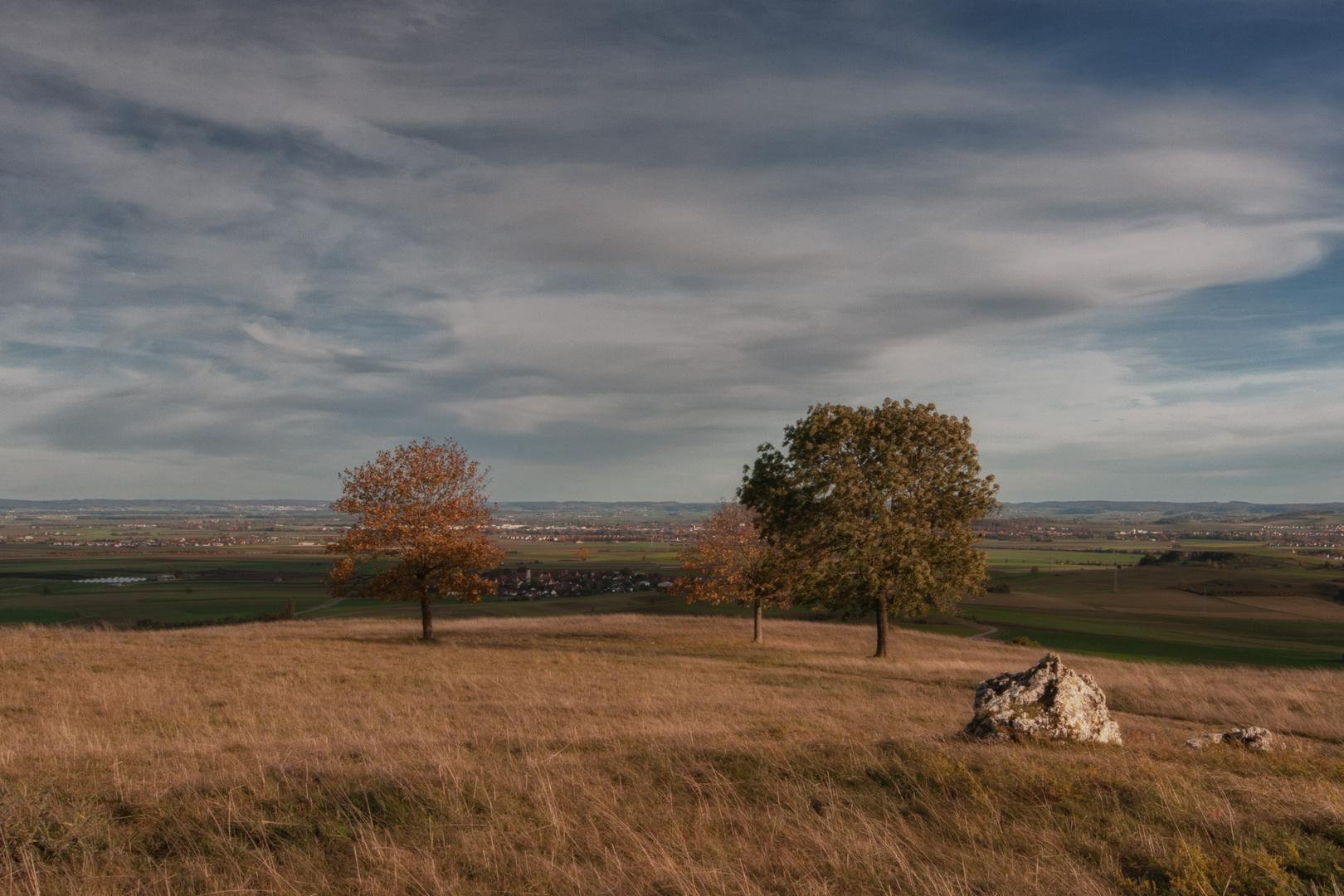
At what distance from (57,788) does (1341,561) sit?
176192 millimetres

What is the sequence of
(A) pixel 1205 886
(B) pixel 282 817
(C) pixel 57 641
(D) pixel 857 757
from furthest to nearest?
(C) pixel 57 641, (D) pixel 857 757, (B) pixel 282 817, (A) pixel 1205 886

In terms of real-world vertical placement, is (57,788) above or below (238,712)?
above

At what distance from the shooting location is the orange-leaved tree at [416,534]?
3619 cm

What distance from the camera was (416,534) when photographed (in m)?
36.6

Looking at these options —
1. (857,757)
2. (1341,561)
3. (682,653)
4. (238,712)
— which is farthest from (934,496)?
(1341,561)

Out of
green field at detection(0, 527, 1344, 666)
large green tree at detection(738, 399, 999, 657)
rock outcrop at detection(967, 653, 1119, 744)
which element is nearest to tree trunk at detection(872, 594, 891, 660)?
large green tree at detection(738, 399, 999, 657)

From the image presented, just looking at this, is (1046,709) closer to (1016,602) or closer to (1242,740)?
(1242,740)

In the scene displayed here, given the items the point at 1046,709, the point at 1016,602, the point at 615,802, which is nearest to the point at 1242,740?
the point at 1046,709

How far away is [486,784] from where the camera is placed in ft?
29.2

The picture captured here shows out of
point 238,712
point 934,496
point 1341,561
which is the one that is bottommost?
point 1341,561

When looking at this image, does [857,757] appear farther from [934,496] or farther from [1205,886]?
[934,496]

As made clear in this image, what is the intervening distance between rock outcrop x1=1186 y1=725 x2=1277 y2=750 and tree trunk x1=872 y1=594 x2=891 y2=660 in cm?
2159

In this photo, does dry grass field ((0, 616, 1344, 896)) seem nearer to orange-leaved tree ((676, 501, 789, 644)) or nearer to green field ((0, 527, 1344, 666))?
orange-leaved tree ((676, 501, 789, 644))

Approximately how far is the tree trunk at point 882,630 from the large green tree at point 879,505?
16 cm
